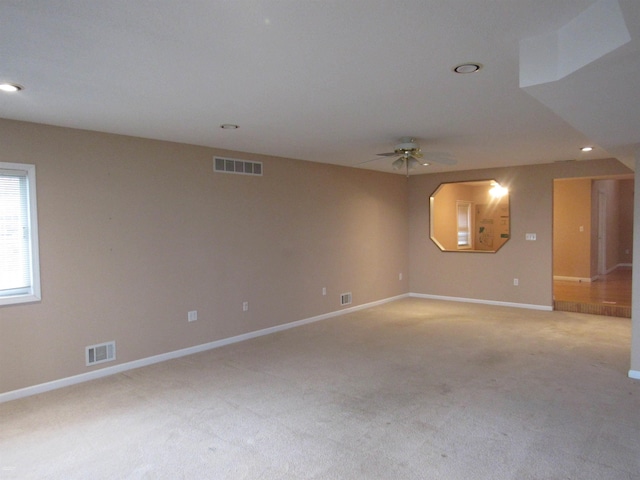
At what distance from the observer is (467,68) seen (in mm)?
2537

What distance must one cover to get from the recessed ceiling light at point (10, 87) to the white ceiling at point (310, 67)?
67mm

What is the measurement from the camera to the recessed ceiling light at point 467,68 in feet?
8.16

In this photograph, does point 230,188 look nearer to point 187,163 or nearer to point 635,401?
point 187,163

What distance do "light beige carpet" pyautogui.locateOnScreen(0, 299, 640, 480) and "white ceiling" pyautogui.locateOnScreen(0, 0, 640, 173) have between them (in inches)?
84.1

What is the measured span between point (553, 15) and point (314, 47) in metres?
1.12

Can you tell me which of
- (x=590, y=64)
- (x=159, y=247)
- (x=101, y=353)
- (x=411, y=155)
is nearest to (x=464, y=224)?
(x=411, y=155)

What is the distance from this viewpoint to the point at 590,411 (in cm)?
325

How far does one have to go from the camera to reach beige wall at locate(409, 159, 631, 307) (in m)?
6.79

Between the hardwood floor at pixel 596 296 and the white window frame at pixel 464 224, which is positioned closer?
the hardwood floor at pixel 596 296

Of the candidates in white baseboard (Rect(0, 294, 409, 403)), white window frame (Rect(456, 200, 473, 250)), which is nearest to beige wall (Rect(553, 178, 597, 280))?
white window frame (Rect(456, 200, 473, 250))

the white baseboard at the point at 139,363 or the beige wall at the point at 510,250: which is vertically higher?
the beige wall at the point at 510,250

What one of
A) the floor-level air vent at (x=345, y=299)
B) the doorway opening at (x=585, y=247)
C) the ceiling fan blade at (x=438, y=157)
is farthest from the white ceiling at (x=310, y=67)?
the doorway opening at (x=585, y=247)

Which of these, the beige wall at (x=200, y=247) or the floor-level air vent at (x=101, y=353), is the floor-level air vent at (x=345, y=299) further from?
the floor-level air vent at (x=101, y=353)

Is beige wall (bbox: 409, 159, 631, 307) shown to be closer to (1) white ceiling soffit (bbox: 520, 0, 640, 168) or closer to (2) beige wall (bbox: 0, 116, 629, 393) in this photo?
(2) beige wall (bbox: 0, 116, 629, 393)
